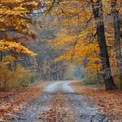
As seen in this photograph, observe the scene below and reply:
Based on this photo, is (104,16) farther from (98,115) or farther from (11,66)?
(11,66)

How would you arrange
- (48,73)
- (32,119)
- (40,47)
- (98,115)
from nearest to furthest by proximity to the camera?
(32,119) < (98,115) < (40,47) < (48,73)

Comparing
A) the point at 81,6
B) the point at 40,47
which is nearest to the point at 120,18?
the point at 81,6

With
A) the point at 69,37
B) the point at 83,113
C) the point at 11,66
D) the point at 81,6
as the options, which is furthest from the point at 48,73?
the point at 83,113

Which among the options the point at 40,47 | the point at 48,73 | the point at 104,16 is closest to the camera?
the point at 104,16

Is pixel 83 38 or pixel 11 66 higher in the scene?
pixel 83 38

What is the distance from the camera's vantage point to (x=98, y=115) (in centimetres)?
1055

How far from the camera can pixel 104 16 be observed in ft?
69.2

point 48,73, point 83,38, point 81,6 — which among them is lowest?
point 48,73

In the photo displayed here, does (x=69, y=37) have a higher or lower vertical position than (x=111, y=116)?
higher

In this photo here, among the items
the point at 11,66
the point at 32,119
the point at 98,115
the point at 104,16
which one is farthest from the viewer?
the point at 11,66

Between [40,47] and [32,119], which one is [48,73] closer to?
[40,47]

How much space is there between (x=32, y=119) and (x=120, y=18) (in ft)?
43.8

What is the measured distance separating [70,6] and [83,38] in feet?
13.1

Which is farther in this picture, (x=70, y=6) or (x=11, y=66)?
(x=11, y=66)
